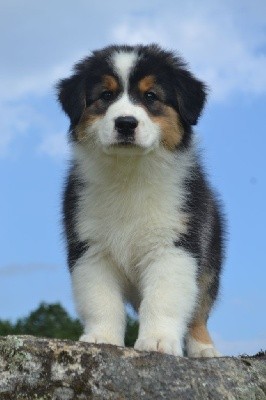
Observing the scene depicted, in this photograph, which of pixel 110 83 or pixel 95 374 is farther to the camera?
pixel 110 83

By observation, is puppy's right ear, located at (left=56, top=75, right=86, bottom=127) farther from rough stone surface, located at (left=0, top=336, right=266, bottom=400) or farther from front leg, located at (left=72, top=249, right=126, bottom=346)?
A: rough stone surface, located at (left=0, top=336, right=266, bottom=400)

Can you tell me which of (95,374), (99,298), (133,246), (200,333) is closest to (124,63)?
(133,246)

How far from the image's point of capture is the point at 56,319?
56.5 ft

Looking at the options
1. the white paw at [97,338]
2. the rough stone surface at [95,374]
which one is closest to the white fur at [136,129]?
the white paw at [97,338]

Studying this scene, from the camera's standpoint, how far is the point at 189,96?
7.98 m

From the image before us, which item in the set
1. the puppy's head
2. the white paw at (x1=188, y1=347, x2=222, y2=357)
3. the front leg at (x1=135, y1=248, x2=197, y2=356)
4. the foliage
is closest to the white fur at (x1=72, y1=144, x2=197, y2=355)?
the front leg at (x1=135, y1=248, x2=197, y2=356)

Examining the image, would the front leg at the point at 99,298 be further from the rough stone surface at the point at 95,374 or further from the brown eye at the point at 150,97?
the rough stone surface at the point at 95,374

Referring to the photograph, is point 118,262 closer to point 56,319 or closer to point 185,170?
point 185,170

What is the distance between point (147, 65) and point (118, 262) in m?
1.90

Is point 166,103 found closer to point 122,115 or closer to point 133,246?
point 122,115

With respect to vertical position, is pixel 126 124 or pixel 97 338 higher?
pixel 126 124

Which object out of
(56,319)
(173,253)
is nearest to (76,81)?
(173,253)

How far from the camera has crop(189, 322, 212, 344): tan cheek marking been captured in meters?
8.12

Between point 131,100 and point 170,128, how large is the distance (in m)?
0.53
